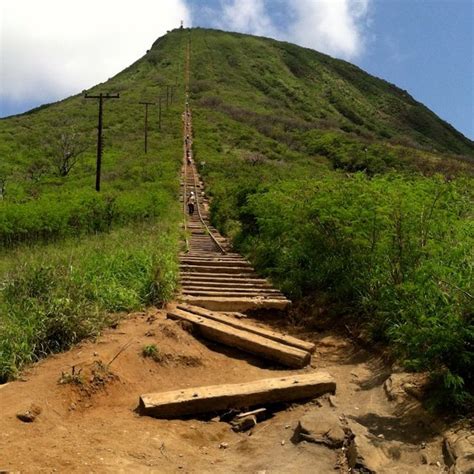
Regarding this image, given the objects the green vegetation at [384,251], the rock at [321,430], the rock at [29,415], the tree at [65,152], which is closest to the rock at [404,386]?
the green vegetation at [384,251]

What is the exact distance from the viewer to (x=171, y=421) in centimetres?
507

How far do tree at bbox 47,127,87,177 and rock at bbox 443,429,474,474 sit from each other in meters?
36.6

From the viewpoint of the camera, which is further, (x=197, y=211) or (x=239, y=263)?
(x=197, y=211)

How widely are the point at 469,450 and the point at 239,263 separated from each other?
26.9 feet

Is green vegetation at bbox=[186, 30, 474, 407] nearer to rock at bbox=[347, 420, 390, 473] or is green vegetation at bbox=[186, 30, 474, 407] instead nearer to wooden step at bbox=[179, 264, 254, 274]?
wooden step at bbox=[179, 264, 254, 274]

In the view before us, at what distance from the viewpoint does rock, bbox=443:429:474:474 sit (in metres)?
3.70

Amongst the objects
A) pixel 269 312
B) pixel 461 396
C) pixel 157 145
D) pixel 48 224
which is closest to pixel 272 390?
pixel 461 396

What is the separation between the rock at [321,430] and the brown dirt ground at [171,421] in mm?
86

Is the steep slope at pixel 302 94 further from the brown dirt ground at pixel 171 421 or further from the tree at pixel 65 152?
the brown dirt ground at pixel 171 421

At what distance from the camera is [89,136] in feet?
160

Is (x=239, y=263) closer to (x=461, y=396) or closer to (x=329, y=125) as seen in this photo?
(x=461, y=396)

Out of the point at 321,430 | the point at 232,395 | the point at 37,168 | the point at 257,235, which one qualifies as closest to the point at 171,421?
the point at 232,395

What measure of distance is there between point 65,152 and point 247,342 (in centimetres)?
3562

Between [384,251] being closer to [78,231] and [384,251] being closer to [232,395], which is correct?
[232,395]
